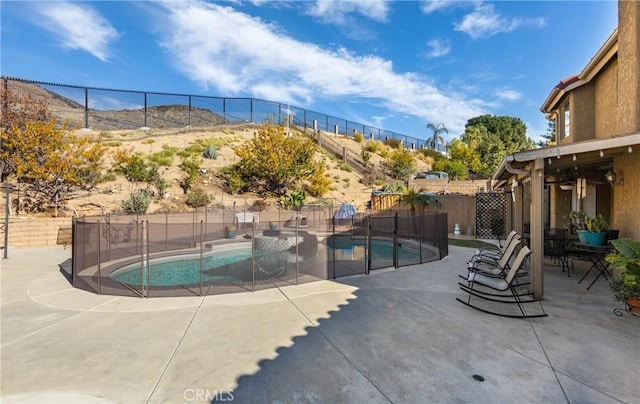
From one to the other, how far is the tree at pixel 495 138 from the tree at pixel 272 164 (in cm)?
1501

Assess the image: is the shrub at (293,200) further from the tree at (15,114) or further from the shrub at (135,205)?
the tree at (15,114)

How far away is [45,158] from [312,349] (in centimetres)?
1685

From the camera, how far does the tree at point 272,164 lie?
71.4 ft

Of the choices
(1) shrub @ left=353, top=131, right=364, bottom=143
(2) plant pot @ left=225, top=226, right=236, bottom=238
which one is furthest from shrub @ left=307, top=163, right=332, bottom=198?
(1) shrub @ left=353, top=131, right=364, bottom=143

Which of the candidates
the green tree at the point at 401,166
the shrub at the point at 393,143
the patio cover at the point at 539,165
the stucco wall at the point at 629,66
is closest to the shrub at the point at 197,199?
the patio cover at the point at 539,165

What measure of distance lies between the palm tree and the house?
121 feet

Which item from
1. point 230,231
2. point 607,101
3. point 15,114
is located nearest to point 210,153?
point 15,114

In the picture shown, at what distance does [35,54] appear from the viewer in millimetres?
16781

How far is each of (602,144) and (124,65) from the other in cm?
2423

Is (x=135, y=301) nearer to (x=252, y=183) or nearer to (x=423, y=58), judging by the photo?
(x=252, y=183)

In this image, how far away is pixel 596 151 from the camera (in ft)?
17.7

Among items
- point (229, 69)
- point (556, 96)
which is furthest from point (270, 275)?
point (229, 69)

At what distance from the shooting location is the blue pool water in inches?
299

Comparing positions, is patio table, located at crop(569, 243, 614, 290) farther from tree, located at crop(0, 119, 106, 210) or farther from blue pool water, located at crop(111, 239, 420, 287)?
tree, located at crop(0, 119, 106, 210)
